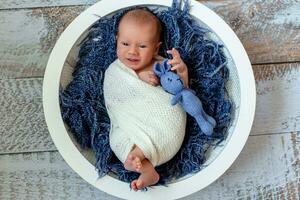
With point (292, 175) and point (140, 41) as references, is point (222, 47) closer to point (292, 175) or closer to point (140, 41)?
point (140, 41)

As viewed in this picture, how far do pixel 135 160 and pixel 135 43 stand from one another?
202 millimetres

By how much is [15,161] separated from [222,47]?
1.47ft

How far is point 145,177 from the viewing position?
0.94 meters

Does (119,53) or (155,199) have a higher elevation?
(119,53)

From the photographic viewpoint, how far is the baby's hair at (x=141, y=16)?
940mm

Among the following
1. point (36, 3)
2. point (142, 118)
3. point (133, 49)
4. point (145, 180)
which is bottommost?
point (145, 180)

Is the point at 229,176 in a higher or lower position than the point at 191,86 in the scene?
lower

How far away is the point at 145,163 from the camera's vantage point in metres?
0.95

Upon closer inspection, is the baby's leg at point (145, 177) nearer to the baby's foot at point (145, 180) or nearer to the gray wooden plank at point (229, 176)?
the baby's foot at point (145, 180)

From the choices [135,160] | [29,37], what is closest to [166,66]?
[135,160]

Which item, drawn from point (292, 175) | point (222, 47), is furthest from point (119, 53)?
point (292, 175)

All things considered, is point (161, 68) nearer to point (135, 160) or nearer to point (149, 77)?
point (149, 77)

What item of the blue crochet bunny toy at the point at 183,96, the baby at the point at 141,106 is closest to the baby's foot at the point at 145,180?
the baby at the point at 141,106

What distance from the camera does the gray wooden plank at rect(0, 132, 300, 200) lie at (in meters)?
1.04
